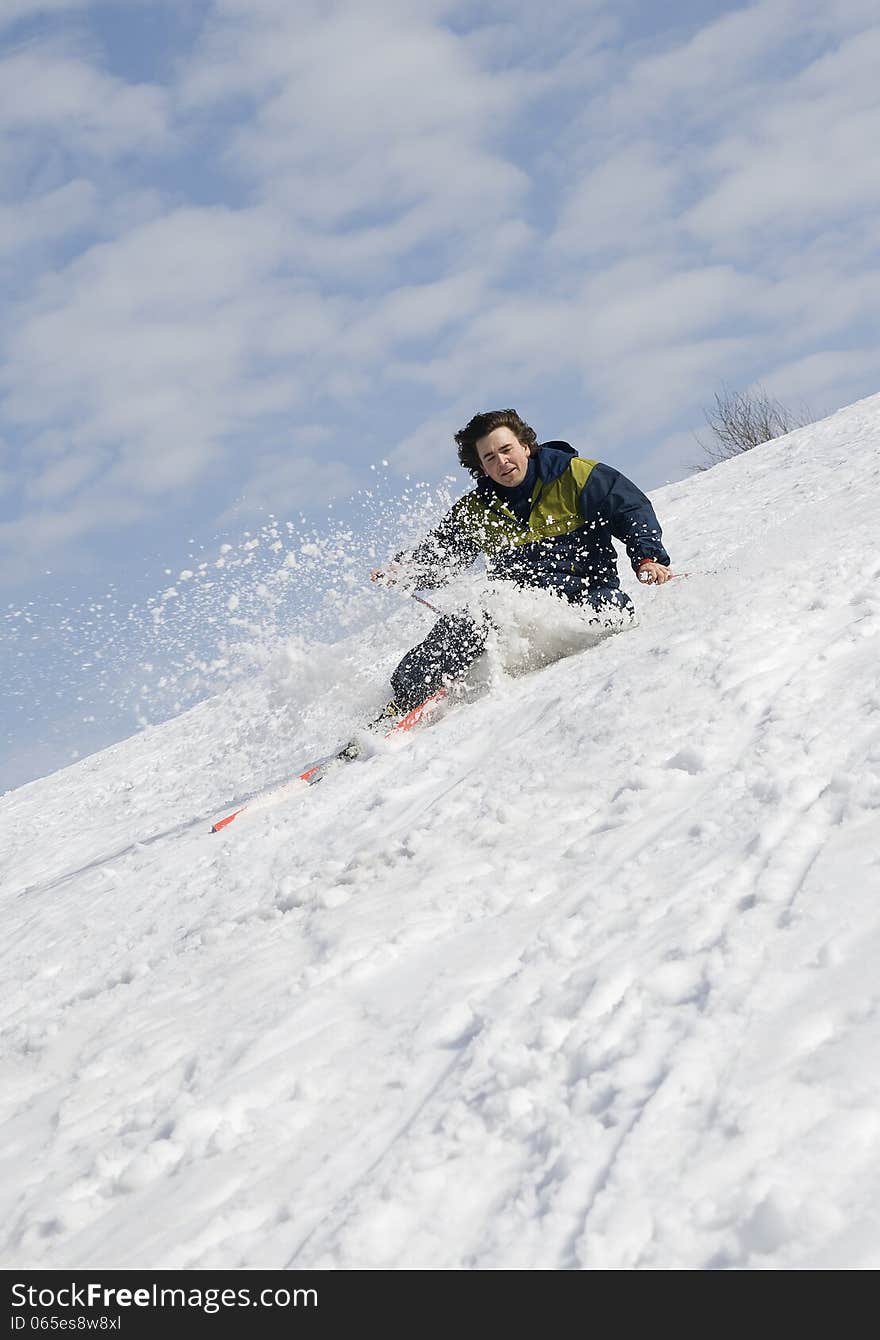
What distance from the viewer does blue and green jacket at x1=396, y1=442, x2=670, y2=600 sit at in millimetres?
5758

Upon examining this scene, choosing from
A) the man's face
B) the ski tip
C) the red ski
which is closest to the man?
the man's face

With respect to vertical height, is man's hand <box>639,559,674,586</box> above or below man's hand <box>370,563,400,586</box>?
below

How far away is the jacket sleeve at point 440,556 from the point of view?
→ 6.06 metres

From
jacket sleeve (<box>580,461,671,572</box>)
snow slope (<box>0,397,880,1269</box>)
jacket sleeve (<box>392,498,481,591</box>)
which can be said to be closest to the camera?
snow slope (<box>0,397,880,1269</box>)

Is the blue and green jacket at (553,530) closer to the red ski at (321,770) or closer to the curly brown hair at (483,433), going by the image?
the curly brown hair at (483,433)

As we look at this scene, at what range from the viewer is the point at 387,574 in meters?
6.02

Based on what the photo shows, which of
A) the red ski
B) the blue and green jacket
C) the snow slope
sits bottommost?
the snow slope

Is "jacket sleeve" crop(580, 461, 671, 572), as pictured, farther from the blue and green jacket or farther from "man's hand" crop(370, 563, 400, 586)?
"man's hand" crop(370, 563, 400, 586)

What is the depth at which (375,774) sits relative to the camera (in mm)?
5090

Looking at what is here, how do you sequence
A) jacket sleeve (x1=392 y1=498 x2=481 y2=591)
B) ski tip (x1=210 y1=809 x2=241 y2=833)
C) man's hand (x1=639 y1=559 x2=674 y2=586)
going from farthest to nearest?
jacket sleeve (x1=392 y1=498 x2=481 y2=591), man's hand (x1=639 y1=559 x2=674 y2=586), ski tip (x1=210 y1=809 x2=241 y2=833)

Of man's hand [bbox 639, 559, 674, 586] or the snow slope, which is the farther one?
man's hand [bbox 639, 559, 674, 586]

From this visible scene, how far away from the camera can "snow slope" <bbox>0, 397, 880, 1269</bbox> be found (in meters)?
1.87
